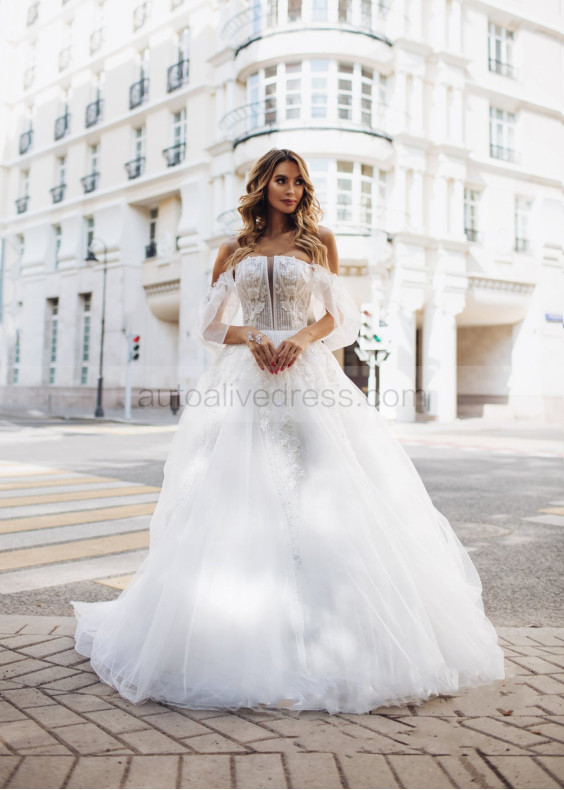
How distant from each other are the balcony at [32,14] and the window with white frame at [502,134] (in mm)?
26467

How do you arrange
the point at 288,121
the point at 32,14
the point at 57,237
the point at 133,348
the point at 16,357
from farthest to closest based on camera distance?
the point at 32,14 < the point at 16,357 < the point at 57,237 < the point at 133,348 < the point at 288,121

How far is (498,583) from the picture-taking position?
439cm

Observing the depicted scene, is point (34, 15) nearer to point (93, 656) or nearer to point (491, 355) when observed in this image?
point (491, 355)

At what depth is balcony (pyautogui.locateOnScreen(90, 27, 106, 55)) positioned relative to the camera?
34.2m

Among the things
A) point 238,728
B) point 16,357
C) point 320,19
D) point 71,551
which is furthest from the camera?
point 16,357

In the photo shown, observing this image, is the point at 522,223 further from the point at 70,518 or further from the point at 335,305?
the point at 335,305

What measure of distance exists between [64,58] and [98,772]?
135 ft

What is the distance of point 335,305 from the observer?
131 inches

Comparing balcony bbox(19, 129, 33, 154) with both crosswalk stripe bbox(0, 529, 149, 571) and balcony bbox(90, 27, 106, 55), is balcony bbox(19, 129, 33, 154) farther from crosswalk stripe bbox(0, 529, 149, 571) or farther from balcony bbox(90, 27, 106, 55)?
crosswalk stripe bbox(0, 529, 149, 571)

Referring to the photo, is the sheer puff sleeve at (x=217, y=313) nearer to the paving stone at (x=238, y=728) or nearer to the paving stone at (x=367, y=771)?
the paving stone at (x=238, y=728)

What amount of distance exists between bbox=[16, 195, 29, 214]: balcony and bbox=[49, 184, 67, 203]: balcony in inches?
112

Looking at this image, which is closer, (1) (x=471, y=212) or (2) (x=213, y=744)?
(2) (x=213, y=744)

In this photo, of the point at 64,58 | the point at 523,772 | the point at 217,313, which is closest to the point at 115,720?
the point at 523,772

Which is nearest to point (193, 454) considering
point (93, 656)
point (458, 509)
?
point (93, 656)
